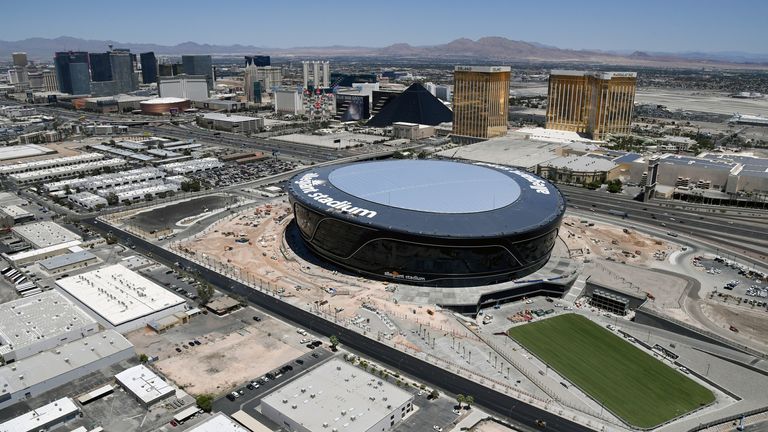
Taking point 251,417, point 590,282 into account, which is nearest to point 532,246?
point 590,282

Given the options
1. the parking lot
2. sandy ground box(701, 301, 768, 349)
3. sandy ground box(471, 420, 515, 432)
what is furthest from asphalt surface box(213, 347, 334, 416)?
sandy ground box(701, 301, 768, 349)

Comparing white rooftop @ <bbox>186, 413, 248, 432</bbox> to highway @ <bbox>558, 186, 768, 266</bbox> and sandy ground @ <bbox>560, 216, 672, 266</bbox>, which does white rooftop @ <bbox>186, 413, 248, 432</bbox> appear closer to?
sandy ground @ <bbox>560, 216, 672, 266</bbox>

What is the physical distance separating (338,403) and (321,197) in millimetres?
52756

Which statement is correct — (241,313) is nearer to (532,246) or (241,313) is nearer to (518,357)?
(518,357)

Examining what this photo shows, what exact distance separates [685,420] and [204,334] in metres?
69.2

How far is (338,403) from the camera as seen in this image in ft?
214

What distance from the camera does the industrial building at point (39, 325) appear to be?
78500 mm

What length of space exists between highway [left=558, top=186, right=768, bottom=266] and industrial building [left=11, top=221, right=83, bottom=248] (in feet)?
439

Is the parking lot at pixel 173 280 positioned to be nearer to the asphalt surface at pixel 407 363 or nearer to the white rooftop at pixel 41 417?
the asphalt surface at pixel 407 363

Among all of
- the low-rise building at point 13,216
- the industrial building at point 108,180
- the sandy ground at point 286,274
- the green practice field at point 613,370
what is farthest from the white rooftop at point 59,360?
the industrial building at point 108,180

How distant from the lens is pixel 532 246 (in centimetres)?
10200

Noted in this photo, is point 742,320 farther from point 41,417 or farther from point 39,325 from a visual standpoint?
point 39,325

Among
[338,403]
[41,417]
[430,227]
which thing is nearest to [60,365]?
[41,417]

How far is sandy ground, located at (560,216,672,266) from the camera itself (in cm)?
11794
